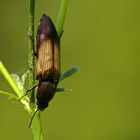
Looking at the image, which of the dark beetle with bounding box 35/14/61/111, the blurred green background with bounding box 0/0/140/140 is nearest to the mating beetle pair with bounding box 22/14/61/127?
the dark beetle with bounding box 35/14/61/111

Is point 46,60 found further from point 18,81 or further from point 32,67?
point 32,67

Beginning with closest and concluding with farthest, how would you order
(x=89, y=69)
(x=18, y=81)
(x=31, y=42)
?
(x=31, y=42), (x=18, y=81), (x=89, y=69)

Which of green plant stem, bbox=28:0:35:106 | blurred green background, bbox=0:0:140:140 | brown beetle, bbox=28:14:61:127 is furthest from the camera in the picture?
blurred green background, bbox=0:0:140:140

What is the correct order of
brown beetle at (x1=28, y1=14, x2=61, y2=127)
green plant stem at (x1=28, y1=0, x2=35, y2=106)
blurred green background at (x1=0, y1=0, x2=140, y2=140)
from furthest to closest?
blurred green background at (x1=0, y1=0, x2=140, y2=140)
brown beetle at (x1=28, y1=14, x2=61, y2=127)
green plant stem at (x1=28, y1=0, x2=35, y2=106)

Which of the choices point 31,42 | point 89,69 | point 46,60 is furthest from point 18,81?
point 89,69

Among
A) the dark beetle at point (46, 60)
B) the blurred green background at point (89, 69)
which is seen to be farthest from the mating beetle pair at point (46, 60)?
the blurred green background at point (89, 69)

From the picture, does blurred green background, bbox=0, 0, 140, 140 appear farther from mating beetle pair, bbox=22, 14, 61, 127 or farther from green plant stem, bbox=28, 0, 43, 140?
green plant stem, bbox=28, 0, 43, 140
